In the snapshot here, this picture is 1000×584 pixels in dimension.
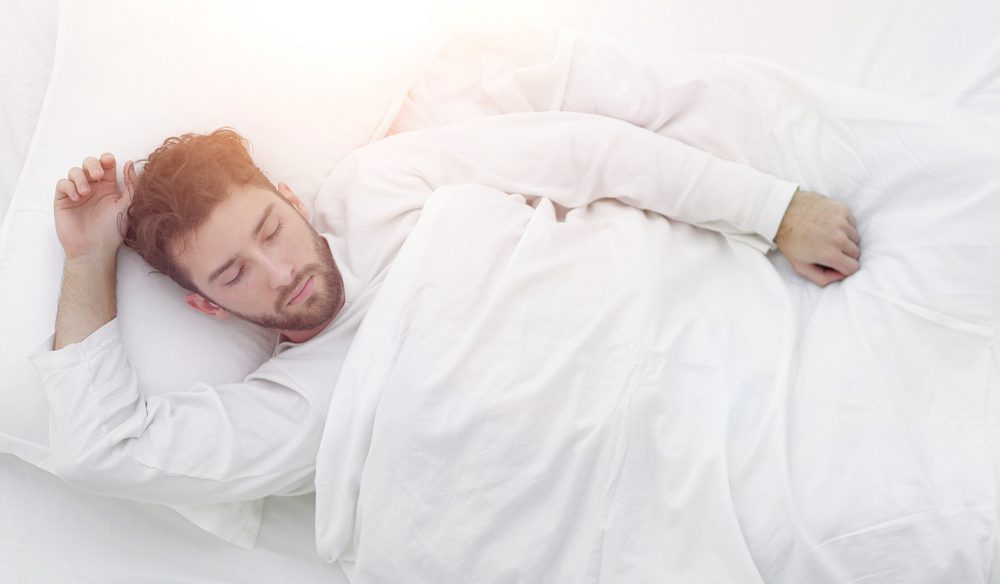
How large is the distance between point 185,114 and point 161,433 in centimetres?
47

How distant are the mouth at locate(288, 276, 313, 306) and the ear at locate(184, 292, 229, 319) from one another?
11 cm

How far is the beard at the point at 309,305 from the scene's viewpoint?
47.4 inches

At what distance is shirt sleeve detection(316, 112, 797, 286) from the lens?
126 centimetres

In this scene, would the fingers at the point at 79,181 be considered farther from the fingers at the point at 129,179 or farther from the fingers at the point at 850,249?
the fingers at the point at 850,249

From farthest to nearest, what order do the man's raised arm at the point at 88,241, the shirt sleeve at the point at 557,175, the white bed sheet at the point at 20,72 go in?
the white bed sheet at the point at 20,72 < the shirt sleeve at the point at 557,175 < the man's raised arm at the point at 88,241

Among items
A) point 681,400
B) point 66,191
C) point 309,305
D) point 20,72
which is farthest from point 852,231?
point 20,72

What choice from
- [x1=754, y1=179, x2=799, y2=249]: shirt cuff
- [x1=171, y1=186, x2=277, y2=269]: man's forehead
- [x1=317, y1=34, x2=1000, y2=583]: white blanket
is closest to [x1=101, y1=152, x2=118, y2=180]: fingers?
[x1=171, y1=186, x2=277, y2=269]: man's forehead

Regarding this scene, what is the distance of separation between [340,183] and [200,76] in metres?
0.26

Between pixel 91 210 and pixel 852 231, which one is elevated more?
pixel 852 231

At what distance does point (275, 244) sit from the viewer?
121cm

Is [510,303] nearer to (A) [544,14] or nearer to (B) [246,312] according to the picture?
(B) [246,312]

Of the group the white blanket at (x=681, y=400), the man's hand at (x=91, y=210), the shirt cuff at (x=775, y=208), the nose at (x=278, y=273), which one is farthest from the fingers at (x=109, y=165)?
the shirt cuff at (x=775, y=208)

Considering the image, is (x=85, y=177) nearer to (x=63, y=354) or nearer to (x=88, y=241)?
(x=88, y=241)

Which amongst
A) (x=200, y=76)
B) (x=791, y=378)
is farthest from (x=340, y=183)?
(x=791, y=378)
